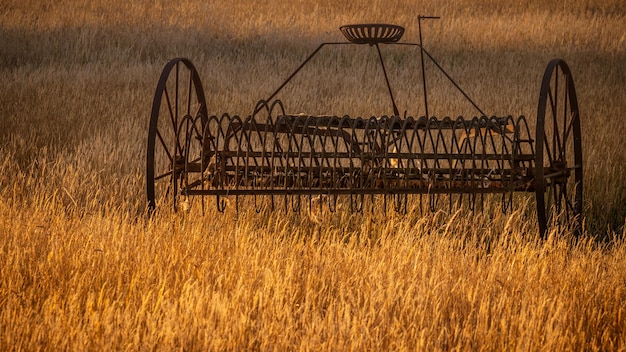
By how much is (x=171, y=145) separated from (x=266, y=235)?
325cm

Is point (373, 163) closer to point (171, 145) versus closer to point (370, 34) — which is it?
point (370, 34)

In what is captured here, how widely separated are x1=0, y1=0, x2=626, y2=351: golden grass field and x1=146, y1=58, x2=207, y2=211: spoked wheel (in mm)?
170

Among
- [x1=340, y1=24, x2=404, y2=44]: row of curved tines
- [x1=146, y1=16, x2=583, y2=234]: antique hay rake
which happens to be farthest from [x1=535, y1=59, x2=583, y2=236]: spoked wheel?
[x1=340, y1=24, x2=404, y2=44]: row of curved tines

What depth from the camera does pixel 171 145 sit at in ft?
25.7

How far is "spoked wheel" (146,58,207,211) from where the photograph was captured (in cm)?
484

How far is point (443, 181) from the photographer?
500cm

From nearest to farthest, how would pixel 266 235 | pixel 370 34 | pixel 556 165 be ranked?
pixel 266 235
pixel 556 165
pixel 370 34

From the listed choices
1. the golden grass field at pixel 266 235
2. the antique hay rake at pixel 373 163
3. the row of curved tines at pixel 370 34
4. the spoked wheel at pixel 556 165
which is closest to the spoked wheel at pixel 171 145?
the antique hay rake at pixel 373 163

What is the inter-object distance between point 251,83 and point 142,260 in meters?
7.15

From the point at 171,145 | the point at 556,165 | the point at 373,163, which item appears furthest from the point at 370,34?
the point at 171,145

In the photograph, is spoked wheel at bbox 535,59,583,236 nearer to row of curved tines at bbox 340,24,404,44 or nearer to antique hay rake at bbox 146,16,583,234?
antique hay rake at bbox 146,16,583,234

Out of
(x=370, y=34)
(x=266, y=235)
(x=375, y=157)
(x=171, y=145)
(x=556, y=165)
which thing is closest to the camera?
(x=375, y=157)

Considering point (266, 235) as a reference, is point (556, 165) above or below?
above

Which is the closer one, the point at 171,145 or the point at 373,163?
the point at 373,163
